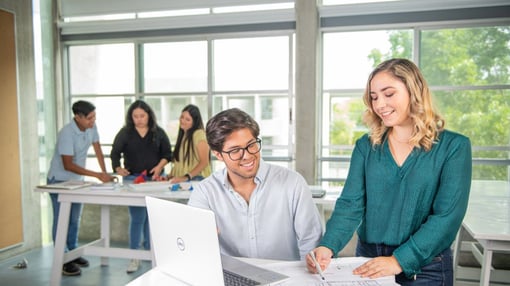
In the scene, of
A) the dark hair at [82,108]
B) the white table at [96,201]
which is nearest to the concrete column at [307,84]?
the white table at [96,201]

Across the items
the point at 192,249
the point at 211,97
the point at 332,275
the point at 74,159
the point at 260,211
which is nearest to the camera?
the point at 192,249

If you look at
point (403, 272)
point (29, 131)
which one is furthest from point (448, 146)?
point (29, 131)

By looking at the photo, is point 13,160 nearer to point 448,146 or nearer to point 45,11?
point 45,11

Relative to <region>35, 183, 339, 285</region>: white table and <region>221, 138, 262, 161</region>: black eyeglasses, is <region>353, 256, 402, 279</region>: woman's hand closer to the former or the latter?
<region>221, 138, 262, 161</region>: black eyeglasses

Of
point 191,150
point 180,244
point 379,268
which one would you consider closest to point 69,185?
point 191,150

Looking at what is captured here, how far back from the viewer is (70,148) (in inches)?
140

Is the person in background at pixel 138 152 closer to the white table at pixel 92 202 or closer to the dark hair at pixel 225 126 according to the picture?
the white table at pixel 92 202

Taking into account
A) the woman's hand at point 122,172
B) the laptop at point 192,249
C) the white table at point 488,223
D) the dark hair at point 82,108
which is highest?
the dark hair at point 82,108

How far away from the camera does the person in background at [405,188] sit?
125 cm

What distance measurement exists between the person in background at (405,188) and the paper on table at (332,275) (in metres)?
0.03

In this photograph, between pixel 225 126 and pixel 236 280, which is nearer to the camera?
pixel 236 280

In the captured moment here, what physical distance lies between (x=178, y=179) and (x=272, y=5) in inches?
87.2

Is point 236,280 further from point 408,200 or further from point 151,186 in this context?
point 151,186

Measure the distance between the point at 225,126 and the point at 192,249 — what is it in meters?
0.55
